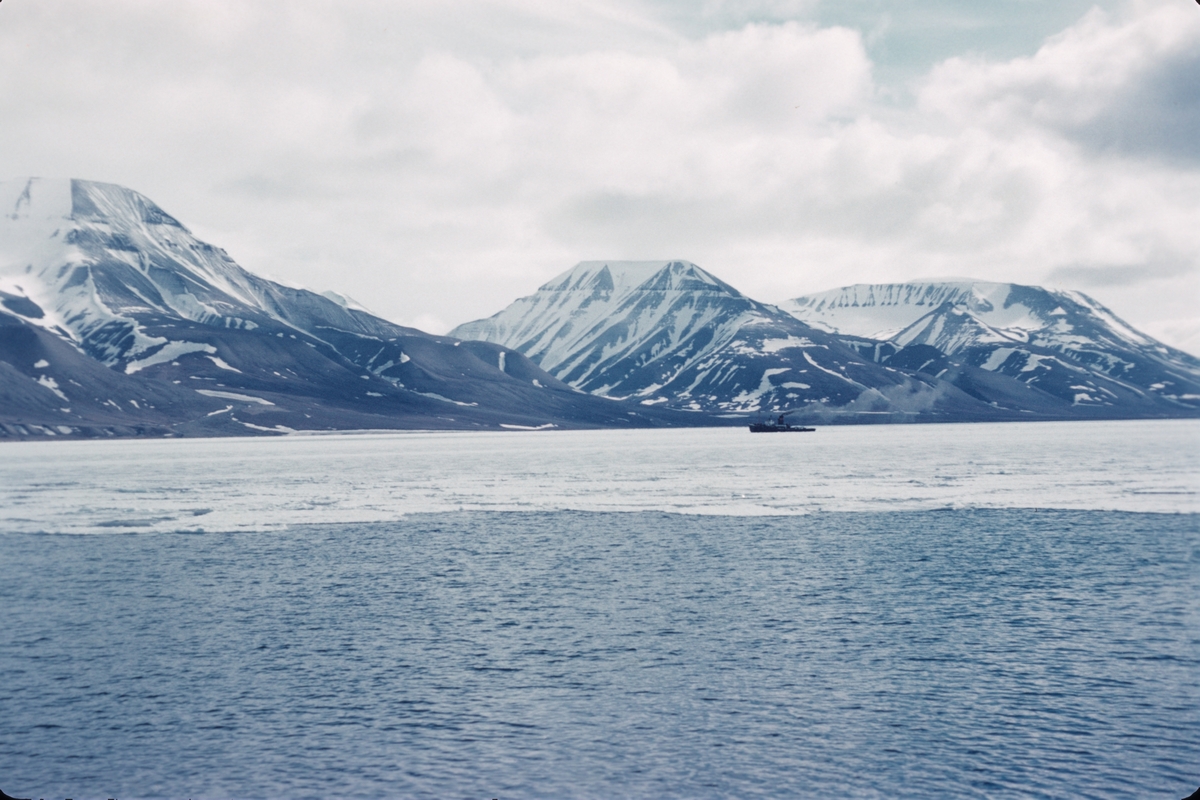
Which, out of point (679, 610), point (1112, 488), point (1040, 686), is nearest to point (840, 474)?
point (1112, 488)

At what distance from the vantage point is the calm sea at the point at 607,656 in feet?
90.6

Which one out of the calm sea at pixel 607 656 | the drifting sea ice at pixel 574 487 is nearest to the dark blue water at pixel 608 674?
the calm sea at pixel 607 656

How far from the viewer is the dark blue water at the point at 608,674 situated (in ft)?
89.9

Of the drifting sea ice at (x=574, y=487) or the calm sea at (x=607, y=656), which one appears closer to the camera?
the calm sea at (x=607, y=656)

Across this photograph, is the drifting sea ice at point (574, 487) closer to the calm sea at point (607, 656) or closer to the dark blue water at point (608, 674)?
the calm sea at point (607, 656)

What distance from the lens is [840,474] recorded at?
138 meters

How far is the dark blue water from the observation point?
27406mm

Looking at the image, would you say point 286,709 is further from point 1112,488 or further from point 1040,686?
point 1112,488

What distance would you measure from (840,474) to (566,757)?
11407cm

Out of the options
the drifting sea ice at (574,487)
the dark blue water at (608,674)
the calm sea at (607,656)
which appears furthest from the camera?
the drifting sea ice at (574,487)

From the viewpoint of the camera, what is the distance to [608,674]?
36.2 meters

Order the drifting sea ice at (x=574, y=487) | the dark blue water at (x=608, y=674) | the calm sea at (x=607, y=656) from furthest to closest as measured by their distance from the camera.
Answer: the drifting sea ice at (x=574, y=487), the calm sea at (x=607, y=656), the dark blue water at (x=608, y=674)

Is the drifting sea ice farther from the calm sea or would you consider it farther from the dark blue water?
the dark blue water

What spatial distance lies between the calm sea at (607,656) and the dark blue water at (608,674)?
0.14 m
